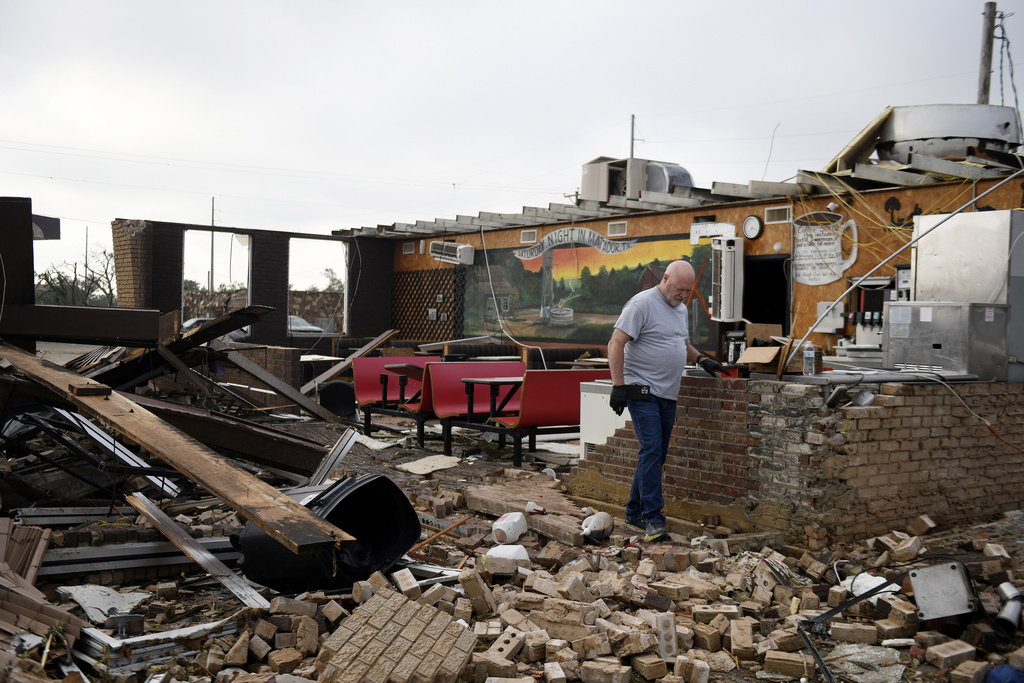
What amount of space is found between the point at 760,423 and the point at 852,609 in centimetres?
132

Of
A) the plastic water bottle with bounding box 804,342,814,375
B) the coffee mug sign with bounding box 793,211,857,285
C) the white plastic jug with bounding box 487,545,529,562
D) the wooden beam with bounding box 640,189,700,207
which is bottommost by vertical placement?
the white plastic jug with bounding box 487,545,529,562

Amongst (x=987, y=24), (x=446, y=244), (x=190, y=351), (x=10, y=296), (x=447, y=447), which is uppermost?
(x=987, y=24)

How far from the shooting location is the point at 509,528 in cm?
506

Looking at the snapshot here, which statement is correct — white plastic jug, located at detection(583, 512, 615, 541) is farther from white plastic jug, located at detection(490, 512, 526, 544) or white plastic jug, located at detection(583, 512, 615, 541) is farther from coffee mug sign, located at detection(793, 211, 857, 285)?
coffee mug sign, located at detection(793, 211, 857, 285)

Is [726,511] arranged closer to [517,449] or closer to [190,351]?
[517,449]

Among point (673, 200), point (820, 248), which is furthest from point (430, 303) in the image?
point (820, 248)

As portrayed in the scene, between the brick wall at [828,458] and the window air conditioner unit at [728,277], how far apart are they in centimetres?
649

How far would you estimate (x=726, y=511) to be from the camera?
5.09 metres

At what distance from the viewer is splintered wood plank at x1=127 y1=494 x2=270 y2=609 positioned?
367cm

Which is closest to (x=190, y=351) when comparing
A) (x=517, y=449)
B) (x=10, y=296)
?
(x=10, y=296)

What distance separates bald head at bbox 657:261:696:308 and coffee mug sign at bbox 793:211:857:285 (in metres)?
6.76

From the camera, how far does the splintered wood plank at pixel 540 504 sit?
5125mm

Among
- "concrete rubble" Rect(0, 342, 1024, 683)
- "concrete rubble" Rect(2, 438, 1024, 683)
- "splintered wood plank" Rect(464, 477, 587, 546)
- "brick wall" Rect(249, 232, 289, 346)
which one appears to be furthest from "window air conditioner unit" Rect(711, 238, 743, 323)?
"brick wall" Rect(249, 232, 289, 346)

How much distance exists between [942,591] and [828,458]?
1127 millimetres
